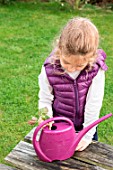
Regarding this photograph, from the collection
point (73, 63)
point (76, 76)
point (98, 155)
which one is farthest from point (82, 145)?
point (73, 63)

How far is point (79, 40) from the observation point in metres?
1.73

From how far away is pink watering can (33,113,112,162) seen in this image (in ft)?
5.85

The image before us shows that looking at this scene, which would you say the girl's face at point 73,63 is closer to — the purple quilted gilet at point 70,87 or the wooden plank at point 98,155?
the purple quilted gilet at point 70,87

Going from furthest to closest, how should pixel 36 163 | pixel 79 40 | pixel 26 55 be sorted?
pixel 26 55 → pixel 36 163 → pixel 79 40

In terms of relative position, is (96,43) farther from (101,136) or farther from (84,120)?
(101,136)

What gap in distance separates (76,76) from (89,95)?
141 millimetres

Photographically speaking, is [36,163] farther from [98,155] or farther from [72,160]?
[98,155]

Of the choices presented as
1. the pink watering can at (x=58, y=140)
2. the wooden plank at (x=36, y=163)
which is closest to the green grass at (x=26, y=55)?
the pink watering can at (x=58, y=140)

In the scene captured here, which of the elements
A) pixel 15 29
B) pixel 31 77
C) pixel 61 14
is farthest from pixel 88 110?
pixel 61 14

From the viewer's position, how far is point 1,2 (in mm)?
7516

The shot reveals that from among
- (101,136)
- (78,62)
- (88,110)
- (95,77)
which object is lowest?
(101,136)

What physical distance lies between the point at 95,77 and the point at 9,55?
313 cm

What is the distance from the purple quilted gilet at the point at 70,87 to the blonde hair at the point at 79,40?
14 cm

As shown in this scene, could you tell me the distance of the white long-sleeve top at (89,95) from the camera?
1974 mm
